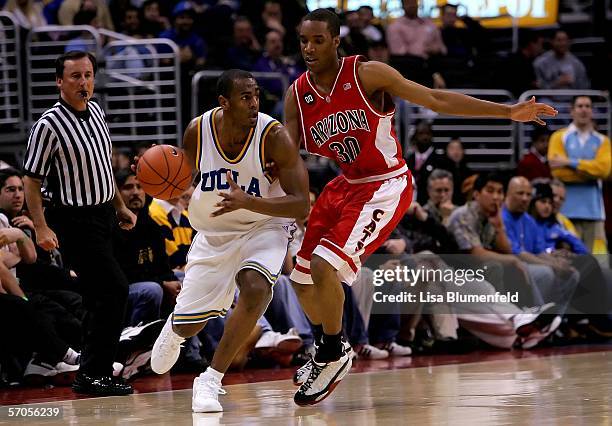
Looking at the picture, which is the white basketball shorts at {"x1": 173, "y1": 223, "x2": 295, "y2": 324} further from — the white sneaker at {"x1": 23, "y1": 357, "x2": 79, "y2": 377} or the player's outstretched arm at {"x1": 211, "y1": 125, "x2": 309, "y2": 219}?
the white sneaker at {"x1": 23, "y1": 357, "x2": 79, "y2": 377}

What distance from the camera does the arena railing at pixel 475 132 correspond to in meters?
12.9

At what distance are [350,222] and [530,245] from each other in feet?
16.0

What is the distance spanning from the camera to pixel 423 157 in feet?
38.3

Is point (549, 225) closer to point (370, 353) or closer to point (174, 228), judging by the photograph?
point (370, 353)

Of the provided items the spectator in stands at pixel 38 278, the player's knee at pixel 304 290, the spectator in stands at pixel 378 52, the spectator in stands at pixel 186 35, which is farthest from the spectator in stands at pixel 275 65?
the player's knee at pixel 304 290

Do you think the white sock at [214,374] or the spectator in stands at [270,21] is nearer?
the white sock at [214,374]

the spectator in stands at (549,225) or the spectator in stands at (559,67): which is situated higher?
the spectator in stands at (559,67)

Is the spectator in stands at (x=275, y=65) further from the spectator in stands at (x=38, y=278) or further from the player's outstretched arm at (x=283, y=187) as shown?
the player's outstretched arm at (x=283, y=187)

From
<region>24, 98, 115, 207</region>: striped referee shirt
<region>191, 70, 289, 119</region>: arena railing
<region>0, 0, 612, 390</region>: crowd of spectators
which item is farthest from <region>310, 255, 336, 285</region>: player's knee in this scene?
<region>191, 70, 289, 119</region>: arena railing

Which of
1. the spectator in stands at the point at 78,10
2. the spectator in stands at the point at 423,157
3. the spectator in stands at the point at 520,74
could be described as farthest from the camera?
the spectator in stands at the point at 520,74

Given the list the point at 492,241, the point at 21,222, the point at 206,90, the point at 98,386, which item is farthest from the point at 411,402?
the point at 206,90

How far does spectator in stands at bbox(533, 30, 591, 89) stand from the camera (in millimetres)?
14305

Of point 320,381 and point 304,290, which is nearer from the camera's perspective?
point 320,381

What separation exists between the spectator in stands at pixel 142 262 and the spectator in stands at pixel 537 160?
16.5ft
